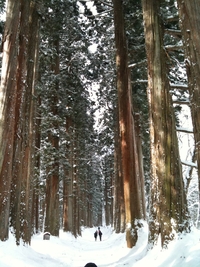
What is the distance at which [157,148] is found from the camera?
6.96 metres

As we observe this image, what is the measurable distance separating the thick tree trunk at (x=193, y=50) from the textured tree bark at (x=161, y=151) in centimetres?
222

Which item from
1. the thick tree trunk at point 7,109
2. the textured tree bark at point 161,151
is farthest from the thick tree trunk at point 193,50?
the thick tree trunk at point 7,109

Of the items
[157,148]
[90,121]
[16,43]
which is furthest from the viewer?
[90,121]

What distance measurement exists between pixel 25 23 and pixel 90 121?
56.7ft

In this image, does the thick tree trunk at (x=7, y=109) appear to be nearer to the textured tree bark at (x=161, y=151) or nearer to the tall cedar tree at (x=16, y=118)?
the tall cedar tree at (x=16, y=118)

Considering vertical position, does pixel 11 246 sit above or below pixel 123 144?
below

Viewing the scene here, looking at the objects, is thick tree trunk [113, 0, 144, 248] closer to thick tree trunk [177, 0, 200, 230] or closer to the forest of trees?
the forest of trees

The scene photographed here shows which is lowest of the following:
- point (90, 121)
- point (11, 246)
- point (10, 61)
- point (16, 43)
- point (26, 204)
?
point (11, 246)

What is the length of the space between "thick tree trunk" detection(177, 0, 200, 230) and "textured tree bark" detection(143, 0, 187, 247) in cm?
222

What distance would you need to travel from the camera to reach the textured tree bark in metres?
6.45

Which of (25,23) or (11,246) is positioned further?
(25,23)

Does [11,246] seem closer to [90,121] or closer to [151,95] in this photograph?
[151,95]

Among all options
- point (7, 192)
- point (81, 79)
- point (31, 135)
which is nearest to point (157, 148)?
point (7, 192)

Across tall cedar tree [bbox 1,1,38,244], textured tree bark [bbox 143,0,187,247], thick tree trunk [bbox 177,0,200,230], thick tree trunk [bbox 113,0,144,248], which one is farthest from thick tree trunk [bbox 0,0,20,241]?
thick tree trunk [bbox 177,0,200,230]
